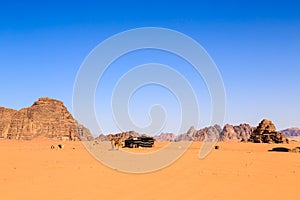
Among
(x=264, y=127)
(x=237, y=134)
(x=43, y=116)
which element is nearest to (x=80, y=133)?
(x=43, y=116)

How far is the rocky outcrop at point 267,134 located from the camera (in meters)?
60.5

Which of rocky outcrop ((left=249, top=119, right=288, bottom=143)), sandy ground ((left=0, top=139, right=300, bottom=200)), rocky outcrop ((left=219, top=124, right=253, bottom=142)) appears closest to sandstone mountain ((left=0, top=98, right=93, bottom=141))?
rocky outcrop ((left=249, top=119, right=288, bottom=143))

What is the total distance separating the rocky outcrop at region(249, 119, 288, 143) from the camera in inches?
2381

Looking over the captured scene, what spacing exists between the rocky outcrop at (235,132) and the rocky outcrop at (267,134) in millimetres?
119941

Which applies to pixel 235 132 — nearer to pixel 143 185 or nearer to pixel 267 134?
A: pixel 267 134

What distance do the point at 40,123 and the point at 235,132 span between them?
4797 inches

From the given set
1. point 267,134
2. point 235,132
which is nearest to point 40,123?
point 267,134

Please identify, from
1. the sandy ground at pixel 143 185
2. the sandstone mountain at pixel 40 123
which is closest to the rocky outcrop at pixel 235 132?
the sandstone mountain at pixel 40 123

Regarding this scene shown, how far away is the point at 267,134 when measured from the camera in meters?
62.5

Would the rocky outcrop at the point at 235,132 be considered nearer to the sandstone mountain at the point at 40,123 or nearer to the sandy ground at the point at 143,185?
the sandstone mountain at the point at 40,123

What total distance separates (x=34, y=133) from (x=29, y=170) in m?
104

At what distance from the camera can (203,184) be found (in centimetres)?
1229

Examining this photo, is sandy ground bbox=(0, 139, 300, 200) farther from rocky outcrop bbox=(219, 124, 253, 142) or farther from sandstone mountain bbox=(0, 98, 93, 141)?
rocky outcrop bbox=(219, 124, 253, 142)

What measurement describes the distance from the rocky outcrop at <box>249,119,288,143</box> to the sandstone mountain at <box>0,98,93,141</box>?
220 feet
